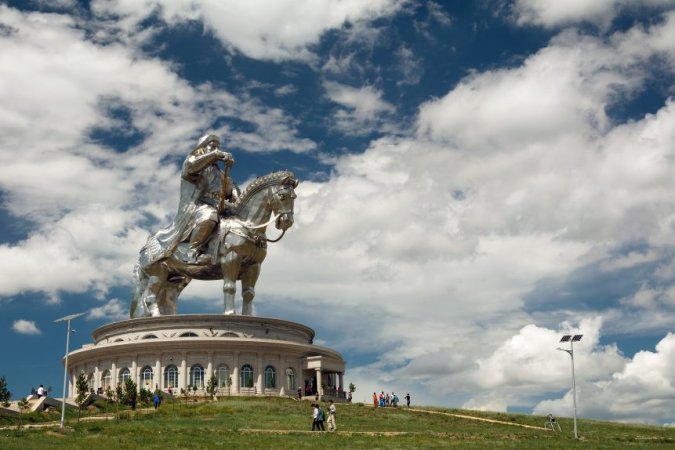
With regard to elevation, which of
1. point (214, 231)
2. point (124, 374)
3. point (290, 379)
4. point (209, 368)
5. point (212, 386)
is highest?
point (214, 231)

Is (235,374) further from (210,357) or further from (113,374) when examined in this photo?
(113,374)

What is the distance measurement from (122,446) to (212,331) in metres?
27.9

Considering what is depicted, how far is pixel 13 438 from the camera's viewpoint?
103 ft

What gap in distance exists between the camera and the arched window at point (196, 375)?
56656mm

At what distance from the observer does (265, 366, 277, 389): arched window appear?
58.1 metres

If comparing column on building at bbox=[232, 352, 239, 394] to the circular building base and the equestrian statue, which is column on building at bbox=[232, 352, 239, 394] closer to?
the circular building base

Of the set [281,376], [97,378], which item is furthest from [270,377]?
[97,378]

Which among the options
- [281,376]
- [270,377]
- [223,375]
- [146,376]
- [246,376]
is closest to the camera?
[223,375]

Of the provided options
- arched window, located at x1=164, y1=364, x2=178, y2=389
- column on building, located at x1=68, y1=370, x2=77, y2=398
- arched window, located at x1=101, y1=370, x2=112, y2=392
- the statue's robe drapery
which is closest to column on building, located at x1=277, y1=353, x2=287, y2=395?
arched window, located at x1=164, y1=364, x2=178, y2=389

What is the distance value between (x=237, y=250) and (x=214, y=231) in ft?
7.89

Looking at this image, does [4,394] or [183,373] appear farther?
[183,373]

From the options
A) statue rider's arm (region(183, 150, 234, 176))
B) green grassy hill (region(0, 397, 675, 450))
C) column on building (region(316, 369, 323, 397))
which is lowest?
green grassy hill (region(0, 397, 675, 450))

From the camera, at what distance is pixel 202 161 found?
58.2 meters

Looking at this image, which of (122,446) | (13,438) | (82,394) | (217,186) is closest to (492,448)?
(122,446)
